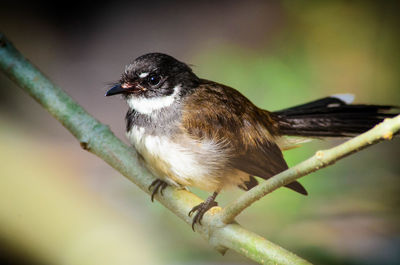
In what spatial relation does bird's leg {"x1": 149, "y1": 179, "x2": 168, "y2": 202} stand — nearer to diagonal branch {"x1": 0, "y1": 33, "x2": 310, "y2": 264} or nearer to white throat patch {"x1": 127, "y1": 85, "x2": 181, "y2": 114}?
diagonal branch {"x1": 0, "y1": 33, "x2": 310, "y2": 264}

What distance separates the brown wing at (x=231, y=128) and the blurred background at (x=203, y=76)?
223mm

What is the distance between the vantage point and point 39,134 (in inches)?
76.0

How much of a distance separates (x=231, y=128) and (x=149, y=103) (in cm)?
20

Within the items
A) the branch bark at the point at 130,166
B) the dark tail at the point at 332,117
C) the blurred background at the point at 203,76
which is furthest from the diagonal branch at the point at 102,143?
the dark tail at the point at 332,117

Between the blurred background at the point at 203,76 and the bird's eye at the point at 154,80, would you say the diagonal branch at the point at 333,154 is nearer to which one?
the bird's eye at the point at 154,80

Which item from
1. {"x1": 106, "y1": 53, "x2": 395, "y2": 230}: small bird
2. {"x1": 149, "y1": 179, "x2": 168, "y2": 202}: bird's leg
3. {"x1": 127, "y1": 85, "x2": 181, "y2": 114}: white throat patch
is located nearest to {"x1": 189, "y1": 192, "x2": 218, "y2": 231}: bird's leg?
{"x1": 106, "y1": 53, "x2": 395, "y2": 230}: small bird

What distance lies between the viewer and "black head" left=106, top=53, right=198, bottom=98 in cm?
100

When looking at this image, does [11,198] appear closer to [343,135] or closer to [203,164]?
[203,164]

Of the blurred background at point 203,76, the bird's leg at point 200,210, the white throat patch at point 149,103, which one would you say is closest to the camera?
the bird's leg at point 200,210

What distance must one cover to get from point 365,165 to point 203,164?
674 mm

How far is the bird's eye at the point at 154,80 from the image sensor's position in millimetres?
1025

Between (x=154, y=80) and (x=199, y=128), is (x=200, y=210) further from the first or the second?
(x=154, y=80)

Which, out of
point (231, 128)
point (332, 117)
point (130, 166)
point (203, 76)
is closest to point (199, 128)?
point (231, 128)

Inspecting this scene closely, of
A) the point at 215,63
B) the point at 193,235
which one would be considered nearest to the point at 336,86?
Result: the point at 215,63
